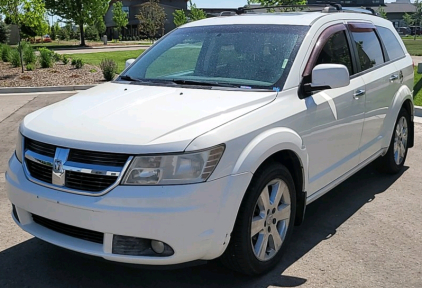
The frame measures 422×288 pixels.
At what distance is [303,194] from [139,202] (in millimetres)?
1463

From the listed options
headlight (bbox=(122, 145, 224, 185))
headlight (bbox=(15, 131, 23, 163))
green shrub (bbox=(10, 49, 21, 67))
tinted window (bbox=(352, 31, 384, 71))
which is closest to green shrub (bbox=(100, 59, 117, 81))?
green shrub (bbox=(10, 49, 21, 67))

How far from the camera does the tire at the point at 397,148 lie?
559 cm

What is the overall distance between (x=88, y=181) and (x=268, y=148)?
1.15 meters

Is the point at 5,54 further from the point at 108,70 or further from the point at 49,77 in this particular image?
the point at 108,70

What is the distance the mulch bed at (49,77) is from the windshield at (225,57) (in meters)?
11.2

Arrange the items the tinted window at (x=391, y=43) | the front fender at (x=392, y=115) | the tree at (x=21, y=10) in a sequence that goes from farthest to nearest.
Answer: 1. the tree at (x=21, y=10)
2. the tinted window at (x=391, y=43)
3. the front fender at (x=392, y=115)

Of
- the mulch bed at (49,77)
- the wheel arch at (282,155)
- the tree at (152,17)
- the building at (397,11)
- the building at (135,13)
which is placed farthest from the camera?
the building at (397,11)

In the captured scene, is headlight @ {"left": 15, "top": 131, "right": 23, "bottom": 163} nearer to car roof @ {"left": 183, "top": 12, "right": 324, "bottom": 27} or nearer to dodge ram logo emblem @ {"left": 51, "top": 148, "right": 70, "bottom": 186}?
dodge ram logo emblem @ {"left": 51, "top": 148, "right": 70, "bottom": 186}

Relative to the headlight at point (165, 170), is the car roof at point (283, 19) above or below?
above

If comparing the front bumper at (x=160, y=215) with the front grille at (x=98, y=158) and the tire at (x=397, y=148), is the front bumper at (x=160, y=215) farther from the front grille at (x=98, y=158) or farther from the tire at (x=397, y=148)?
the tire at (x=397, y=148)

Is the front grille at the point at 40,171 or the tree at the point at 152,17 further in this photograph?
the tree at the point at 152,17

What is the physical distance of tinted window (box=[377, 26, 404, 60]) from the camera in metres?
5.43

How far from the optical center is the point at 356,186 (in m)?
5.54

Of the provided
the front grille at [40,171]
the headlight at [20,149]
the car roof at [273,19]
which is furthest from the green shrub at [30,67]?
the front grille at [40,171]
